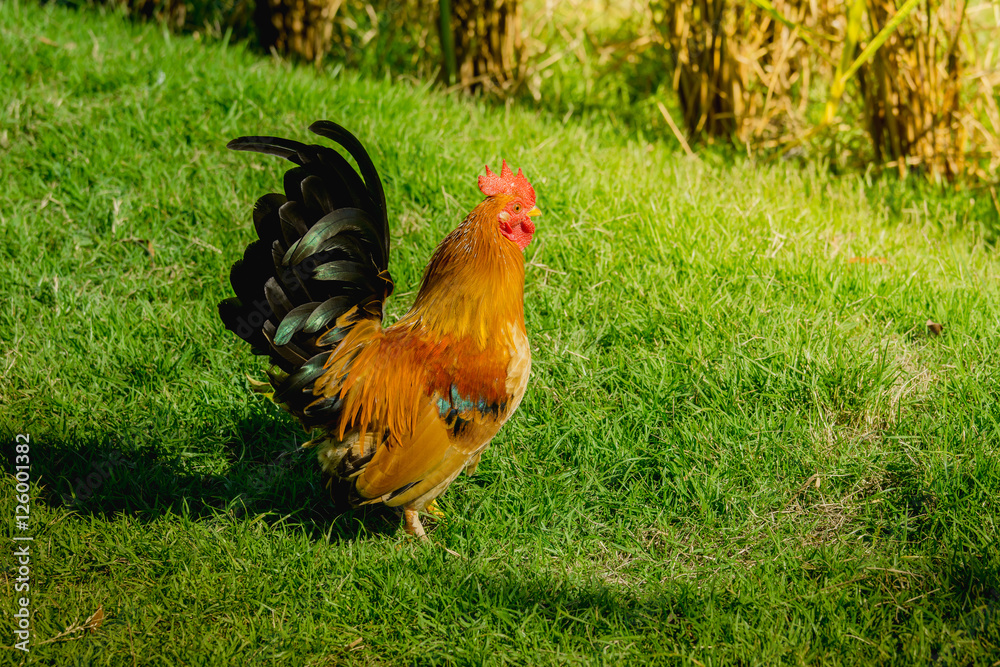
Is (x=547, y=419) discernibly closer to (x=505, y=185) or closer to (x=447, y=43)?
(x=505, y=185)

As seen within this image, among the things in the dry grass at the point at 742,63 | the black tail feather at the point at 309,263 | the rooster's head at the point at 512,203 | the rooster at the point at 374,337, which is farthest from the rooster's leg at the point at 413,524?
the dry grass at the point at 742,63

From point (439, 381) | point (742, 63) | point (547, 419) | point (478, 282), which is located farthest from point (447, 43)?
point (439, 381)

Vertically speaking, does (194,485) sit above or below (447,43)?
below

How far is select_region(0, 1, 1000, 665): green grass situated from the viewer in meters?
2.77

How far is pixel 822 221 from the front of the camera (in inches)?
180

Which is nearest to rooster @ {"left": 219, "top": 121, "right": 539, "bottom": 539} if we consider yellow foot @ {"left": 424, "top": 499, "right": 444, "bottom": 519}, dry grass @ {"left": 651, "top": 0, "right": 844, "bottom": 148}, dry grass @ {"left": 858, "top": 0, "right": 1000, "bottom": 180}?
yellow foot @ {"left": 424, "top": 499, "right": 444, "bottom": 519}

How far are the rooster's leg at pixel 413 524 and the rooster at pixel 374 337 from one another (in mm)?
189

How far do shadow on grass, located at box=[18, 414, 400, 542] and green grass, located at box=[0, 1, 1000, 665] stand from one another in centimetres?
1

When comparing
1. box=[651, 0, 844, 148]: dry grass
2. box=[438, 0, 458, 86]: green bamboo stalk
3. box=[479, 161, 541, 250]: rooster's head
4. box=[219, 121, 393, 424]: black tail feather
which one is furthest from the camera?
box=[438, 0, 458, 86]: green bamboo stalk

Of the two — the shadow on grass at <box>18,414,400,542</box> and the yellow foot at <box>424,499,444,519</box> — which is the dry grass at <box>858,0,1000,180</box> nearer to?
the yellow foot at <box>424,499,444,519</box>

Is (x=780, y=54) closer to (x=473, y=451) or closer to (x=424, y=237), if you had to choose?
(x=424, y=237)

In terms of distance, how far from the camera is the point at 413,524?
3121mm

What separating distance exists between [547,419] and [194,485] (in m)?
1.52

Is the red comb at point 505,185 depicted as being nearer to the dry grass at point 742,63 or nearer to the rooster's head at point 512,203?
the rooster's head at point 512,203
